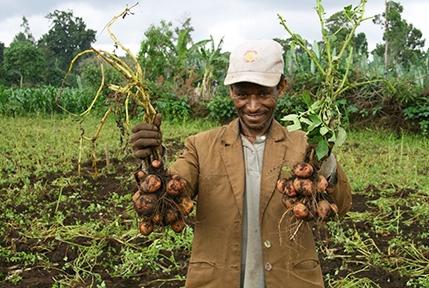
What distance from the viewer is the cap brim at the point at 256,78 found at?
215cm

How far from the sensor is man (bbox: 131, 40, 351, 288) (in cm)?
217

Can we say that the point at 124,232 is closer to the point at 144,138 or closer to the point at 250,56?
the point at 144,138

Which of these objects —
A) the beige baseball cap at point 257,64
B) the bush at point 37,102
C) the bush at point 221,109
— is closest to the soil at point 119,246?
the beige baseball cap at point 257,64

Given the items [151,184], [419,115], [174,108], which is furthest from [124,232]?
[174,108]

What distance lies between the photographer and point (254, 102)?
2215 mm

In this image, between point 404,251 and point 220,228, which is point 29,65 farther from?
point 220,228

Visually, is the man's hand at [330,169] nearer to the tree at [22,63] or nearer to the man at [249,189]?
the man at [249,189]

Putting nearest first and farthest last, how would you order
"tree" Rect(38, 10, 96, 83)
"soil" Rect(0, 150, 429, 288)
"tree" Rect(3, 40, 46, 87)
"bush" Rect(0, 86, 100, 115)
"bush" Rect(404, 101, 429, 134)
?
"soil" Rect(0, 150, 429, 288)
"bush" Rect(404, 101, 429, 134)
"bush" Rect(0, 86, 100, 115)
"tree" Rect(3, 40, 46, 87)
"tree" Rect(38, 10, 96, 83)

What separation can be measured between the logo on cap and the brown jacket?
235 millimetres

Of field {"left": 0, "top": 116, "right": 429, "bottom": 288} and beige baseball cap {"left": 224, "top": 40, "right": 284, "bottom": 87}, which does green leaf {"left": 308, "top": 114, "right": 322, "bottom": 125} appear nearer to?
beige baseball cap {"left": 224, "top": 40, "right": 284, "bottom": 87}

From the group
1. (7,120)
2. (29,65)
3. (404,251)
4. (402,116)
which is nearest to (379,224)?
(404,251)

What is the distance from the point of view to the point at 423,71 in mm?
11984

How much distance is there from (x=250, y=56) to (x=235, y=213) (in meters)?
0.50

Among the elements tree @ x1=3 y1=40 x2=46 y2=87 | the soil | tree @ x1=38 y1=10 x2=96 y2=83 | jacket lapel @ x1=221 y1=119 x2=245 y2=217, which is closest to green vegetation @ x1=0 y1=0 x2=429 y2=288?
the soil
